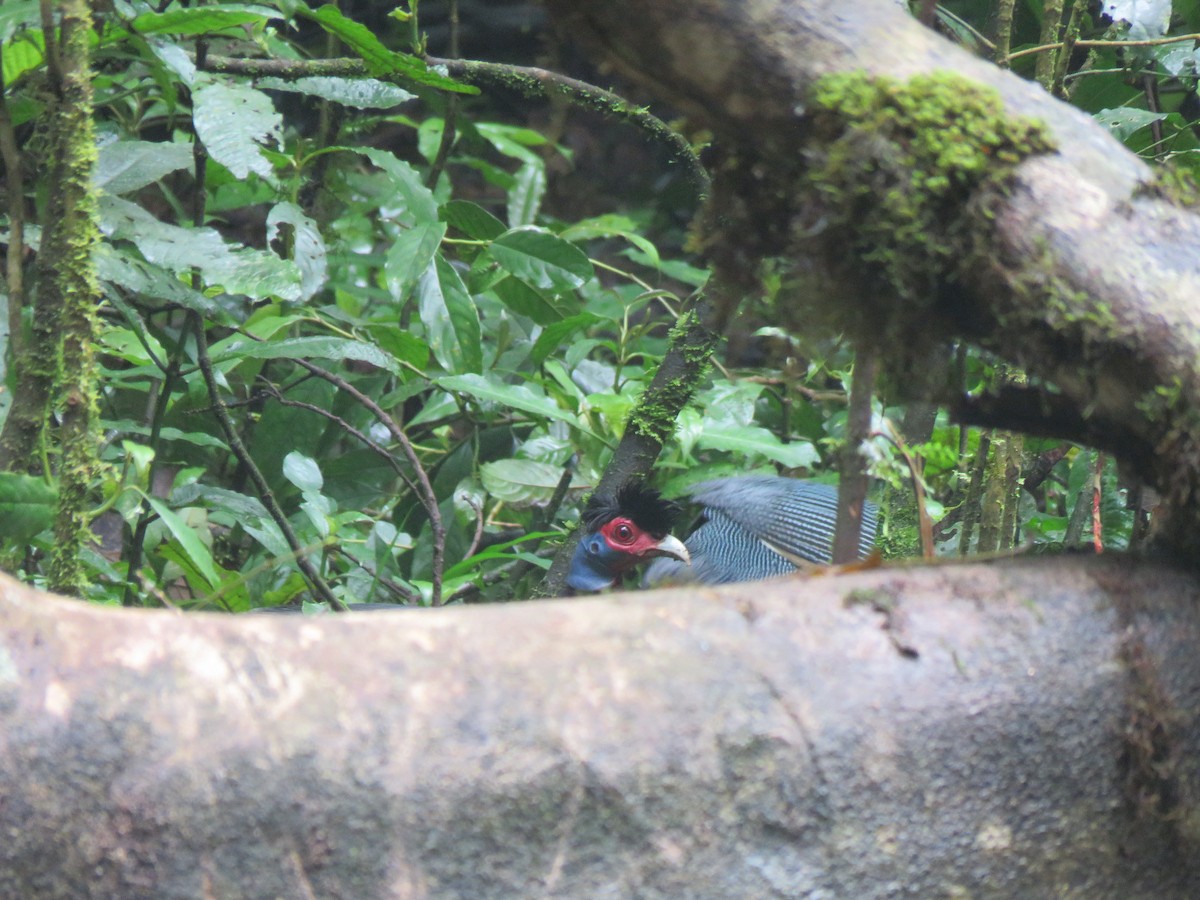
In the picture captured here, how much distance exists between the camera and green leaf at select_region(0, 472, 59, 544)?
1.43m

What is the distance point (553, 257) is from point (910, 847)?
7.87 feet

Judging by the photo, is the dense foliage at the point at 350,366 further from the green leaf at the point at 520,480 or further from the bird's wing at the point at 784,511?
the bird's wing at the point at 784,511

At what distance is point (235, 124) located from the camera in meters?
2.26

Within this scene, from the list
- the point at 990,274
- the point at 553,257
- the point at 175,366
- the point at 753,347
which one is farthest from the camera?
the point at 753,347

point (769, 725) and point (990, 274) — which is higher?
point (990, 274)

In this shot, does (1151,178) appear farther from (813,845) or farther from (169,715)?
(169,715)

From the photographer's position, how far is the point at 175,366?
106 inches

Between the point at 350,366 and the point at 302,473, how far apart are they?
191 centimetres

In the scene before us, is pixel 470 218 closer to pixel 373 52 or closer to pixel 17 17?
pixel 373 52

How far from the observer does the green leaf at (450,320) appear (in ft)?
10.2

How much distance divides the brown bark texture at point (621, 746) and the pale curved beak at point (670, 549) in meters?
1.93

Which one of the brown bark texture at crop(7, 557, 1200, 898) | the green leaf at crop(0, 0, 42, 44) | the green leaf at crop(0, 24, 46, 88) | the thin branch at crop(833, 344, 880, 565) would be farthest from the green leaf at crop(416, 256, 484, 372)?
the brown bark texture at crop(7, 557, 1200, 898)

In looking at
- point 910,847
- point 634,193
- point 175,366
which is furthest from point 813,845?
point 634,193

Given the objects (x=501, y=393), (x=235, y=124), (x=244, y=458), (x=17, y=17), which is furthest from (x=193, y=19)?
(x=501, y=393)
